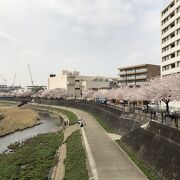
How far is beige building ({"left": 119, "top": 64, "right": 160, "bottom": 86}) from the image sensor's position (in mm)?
142625

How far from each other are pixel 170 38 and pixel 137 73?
6039cm

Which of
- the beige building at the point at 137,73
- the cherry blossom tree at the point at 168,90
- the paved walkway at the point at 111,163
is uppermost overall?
the beige building at the point at 137,73

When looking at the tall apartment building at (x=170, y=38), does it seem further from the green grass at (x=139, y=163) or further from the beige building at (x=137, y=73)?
the green grass at (x=139, y=163)

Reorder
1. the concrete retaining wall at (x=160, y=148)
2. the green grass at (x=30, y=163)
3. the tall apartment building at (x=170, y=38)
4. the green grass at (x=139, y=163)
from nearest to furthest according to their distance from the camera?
the concrete retaining wall at (x=160, y=148)
the green grass at (x=139, y=163)
the green grass at (x=30, y=163)
the tall apartment building at (x=170, y=38)

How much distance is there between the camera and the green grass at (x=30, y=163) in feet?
98.7

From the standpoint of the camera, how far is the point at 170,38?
87.8m

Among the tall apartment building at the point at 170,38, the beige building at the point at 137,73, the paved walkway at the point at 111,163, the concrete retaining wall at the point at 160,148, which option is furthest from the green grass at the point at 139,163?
the beige building at the point at 137,73

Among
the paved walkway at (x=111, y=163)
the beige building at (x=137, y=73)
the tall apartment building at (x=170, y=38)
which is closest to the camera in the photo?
the paved walkway at (x=111, y=163)

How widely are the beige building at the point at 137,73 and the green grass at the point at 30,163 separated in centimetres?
10104

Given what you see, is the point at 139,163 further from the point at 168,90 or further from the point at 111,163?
the point at 168,90

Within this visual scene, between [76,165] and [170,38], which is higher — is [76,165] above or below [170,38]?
below

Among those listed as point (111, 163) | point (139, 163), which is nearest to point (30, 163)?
point (111, 163)

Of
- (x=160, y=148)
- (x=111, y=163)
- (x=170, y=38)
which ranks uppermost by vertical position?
(x=170, y=38)

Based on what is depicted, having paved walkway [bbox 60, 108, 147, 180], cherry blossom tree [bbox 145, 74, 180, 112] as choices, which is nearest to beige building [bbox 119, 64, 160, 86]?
cherry blossom tree [bbox 145, 74, 180, 112]
